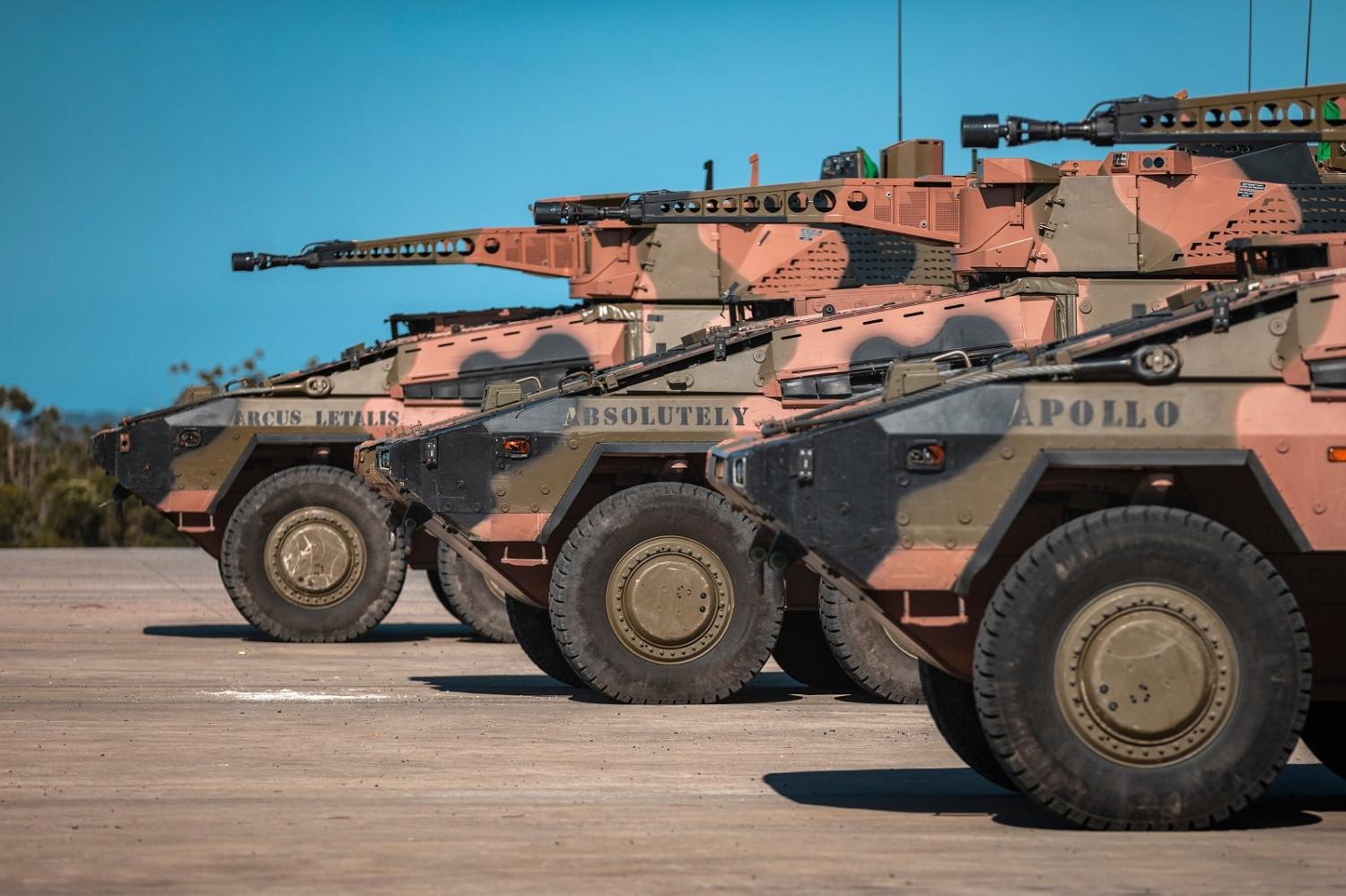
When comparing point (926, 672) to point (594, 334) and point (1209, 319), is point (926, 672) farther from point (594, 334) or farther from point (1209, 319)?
point (594, 334)

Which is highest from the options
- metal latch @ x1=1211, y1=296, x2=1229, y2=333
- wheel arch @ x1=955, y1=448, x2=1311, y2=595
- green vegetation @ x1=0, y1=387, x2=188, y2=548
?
metal latch @ x1=1211, y1=296, x2=1229, y2=333

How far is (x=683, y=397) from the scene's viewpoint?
1324 centimetres

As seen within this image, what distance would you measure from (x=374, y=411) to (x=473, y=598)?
1.80 meters

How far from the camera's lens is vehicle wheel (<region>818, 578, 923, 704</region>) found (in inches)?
500

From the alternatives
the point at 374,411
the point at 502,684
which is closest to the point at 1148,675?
the point at 502,684

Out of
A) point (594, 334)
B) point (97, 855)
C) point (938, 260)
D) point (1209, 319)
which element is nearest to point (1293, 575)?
point (1209, 319)

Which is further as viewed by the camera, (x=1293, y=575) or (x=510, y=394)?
(x=510, y=394)

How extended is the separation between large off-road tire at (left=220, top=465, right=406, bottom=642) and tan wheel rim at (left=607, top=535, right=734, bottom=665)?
5625mm

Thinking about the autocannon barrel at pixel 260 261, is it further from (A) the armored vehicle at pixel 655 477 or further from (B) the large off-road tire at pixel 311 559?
(A) the armored vehicle at pixel 655 477

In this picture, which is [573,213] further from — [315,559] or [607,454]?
[607,454]

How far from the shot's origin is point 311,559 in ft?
59.1

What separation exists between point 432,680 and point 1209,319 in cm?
750

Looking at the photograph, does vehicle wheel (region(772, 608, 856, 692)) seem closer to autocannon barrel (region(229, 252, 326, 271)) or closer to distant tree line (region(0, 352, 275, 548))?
autocannon barrel (region(229, 252, 326, 271))

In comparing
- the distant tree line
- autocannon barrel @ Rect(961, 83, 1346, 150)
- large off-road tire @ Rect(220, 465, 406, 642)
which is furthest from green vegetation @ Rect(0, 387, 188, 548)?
autocannon barrel @ Rect(961, 83, 1346, 150)
